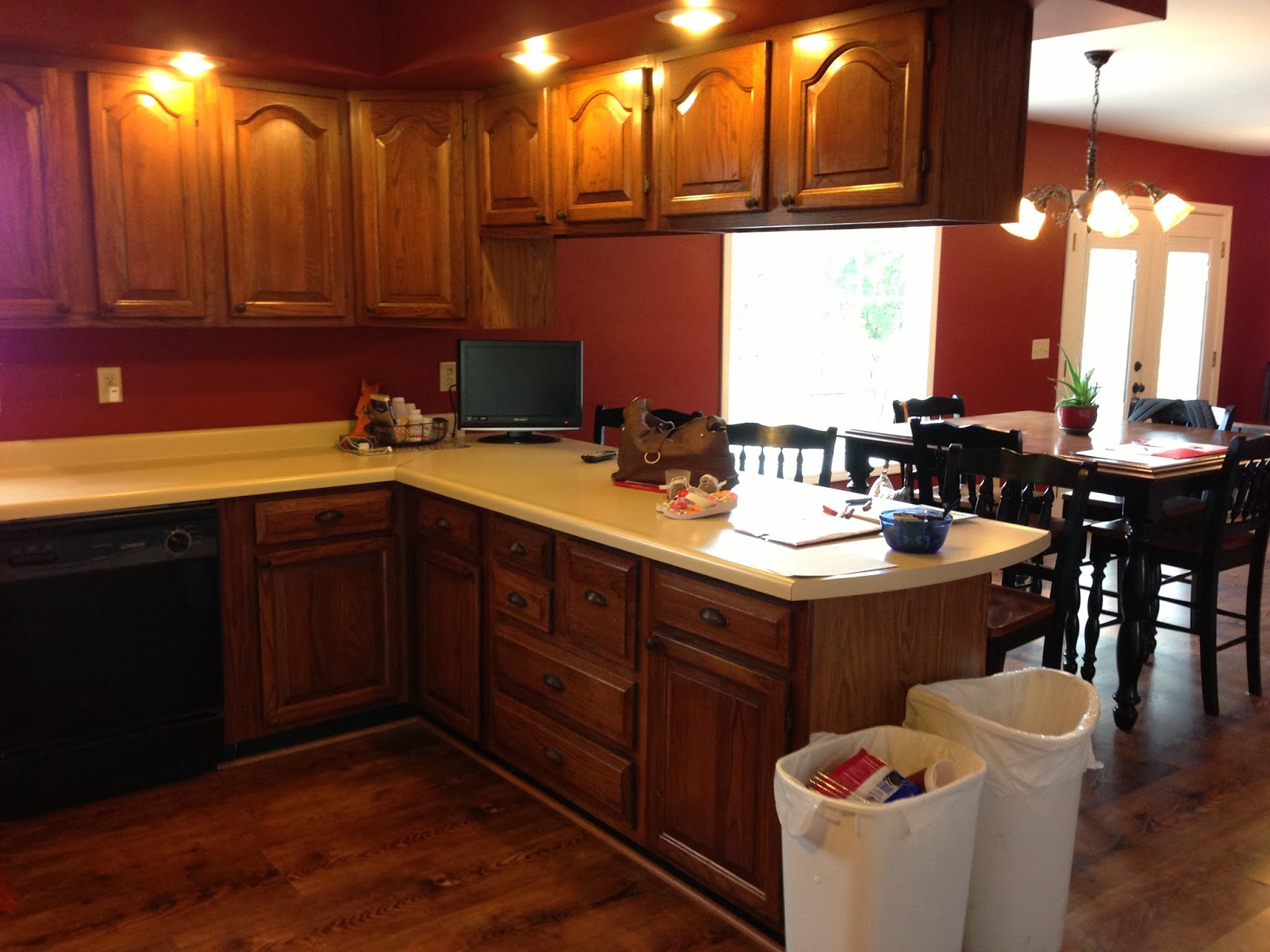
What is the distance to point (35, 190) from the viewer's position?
122 inches

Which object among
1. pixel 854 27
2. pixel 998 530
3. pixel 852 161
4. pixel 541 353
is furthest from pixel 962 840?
pixel 541 353

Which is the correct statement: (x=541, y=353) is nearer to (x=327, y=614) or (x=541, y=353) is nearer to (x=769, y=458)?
(x=327, y=614)

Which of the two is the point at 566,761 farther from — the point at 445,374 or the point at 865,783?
the point at 445,374

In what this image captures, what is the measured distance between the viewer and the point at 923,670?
7.89ft

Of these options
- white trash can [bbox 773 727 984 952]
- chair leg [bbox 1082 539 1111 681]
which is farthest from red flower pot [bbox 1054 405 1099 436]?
white trash can [bbox 773 727 984 952]

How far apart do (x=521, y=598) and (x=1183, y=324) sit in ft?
20.2

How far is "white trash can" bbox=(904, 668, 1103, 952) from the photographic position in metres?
2.16

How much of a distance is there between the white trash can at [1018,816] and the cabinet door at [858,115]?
1157mm

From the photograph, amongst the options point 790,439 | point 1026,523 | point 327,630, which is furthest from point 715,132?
point 327,630

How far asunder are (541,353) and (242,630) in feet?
4.50

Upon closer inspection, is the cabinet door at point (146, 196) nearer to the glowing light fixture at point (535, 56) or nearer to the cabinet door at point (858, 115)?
the glowing light fixture at point (535, 56)

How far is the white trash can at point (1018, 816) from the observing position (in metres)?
2.16

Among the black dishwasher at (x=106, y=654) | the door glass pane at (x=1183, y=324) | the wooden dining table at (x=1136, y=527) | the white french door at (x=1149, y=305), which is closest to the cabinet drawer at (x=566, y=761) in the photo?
the black dishwasher at (x=106, y=654)

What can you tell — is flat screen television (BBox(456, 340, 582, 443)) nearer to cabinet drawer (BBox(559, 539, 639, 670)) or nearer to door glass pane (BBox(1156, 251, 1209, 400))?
cabinet drawer (BBox(559, 539, 639, 670))
